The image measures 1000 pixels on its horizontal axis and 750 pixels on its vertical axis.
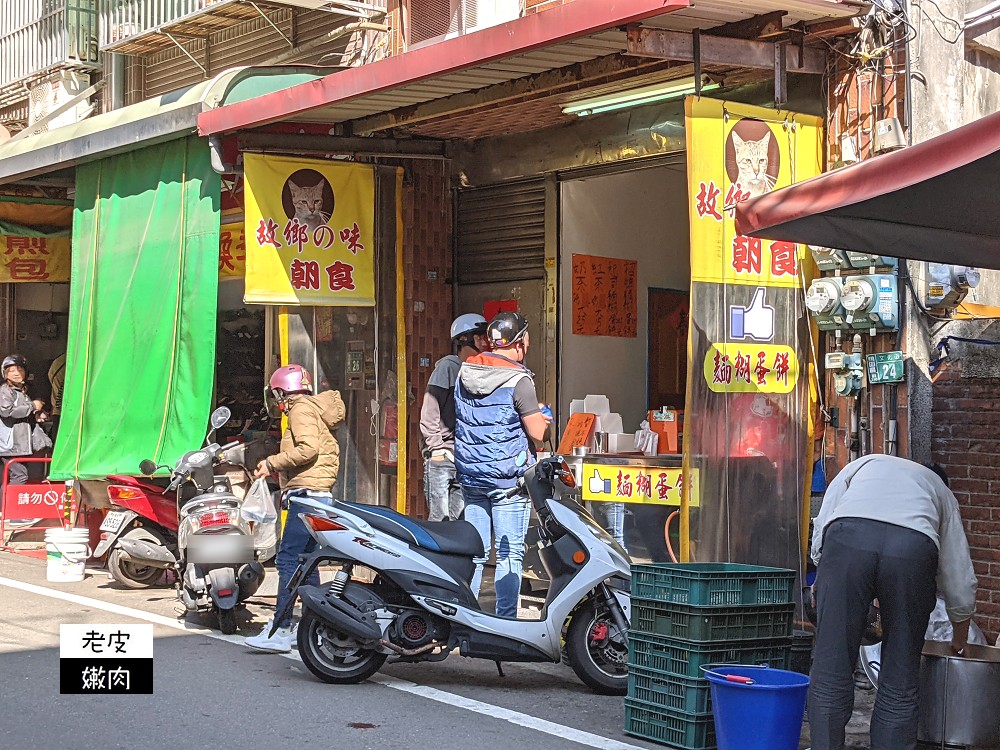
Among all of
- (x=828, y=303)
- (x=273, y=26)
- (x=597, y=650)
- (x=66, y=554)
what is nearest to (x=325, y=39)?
(x=273, y=26)

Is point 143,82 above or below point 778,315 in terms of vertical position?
above

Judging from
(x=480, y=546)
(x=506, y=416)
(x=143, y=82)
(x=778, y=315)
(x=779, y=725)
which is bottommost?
(x=779, y=725)

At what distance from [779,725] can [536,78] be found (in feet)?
18.4

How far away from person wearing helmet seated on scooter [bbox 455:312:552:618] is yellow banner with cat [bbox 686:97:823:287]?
1351mm

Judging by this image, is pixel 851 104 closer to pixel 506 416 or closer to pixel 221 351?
pixel 506 416

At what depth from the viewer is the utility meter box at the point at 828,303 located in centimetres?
859

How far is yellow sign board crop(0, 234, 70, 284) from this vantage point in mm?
16516

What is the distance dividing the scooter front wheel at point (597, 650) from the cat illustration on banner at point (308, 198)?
17.1 ft

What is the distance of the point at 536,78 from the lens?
9906 mm

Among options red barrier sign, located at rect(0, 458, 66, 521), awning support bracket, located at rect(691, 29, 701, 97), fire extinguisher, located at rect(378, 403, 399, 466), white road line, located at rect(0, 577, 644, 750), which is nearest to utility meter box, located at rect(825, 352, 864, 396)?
awning support bracket, located at rect(691, 29, 701, 97)

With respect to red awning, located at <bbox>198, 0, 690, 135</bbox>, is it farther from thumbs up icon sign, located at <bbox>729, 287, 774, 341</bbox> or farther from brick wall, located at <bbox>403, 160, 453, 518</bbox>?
thumbs up icon sign, located at <bbox>729, 287, 774, 341</bbox>

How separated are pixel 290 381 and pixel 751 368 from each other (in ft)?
10.3

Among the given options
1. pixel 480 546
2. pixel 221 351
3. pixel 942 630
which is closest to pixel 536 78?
pixel 480 546

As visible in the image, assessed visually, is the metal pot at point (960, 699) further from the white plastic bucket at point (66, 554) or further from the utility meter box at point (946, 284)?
the white plastic bucket at point (66, 554)
